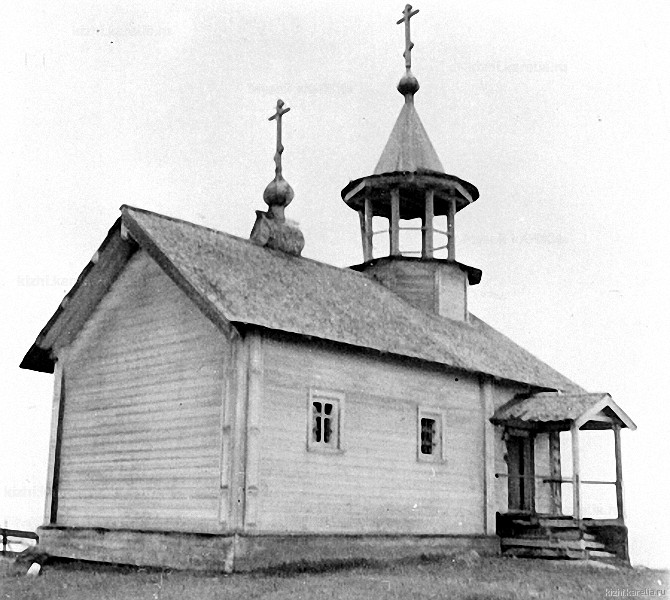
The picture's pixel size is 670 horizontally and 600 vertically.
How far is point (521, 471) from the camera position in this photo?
26.0 m

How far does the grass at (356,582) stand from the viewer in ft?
52.6

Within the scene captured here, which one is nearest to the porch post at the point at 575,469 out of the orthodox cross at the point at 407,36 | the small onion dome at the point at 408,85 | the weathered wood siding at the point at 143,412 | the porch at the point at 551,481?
the porch at the point at 551,481

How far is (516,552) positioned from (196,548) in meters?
8.56

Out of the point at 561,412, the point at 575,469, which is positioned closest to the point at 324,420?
the point at 561,412

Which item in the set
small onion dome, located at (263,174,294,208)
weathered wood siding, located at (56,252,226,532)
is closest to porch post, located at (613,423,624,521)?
small onion dome, located at (263,174,294,208)

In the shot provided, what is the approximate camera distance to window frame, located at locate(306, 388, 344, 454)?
1988 centimetres

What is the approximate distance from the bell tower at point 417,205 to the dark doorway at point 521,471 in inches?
165

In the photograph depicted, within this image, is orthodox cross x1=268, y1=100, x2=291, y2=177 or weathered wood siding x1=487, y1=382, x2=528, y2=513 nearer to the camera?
weathered wood siding x1=487, y1=382, x2=528, y2=513

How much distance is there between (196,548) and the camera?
60.7 feet

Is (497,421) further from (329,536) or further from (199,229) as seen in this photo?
(199,229)

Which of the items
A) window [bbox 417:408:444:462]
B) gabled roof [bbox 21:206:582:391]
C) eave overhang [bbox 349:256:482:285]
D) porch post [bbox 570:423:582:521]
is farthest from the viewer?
eave overhang [bbox 349:256:482:285]

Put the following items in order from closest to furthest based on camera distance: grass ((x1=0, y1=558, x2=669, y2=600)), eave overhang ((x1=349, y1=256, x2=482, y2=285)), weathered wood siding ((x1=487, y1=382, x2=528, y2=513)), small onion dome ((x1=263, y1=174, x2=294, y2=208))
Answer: grass ((x1=0, y1=558, x2=669, y2=600)) → weathered wood siding ((x1=487, y1=382, x2=528, y2=513)) → small onion dome ((x1=263, y1=174, x2=294, y2=208)) → eave overhang ((x1=349, y1=256, x2=482, y2=285))

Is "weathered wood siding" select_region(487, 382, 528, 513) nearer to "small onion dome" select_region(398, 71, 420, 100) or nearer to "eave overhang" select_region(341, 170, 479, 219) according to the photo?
"eave overhang" select_region(341, 170, 479, 219)

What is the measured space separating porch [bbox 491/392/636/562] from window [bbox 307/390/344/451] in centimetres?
525
